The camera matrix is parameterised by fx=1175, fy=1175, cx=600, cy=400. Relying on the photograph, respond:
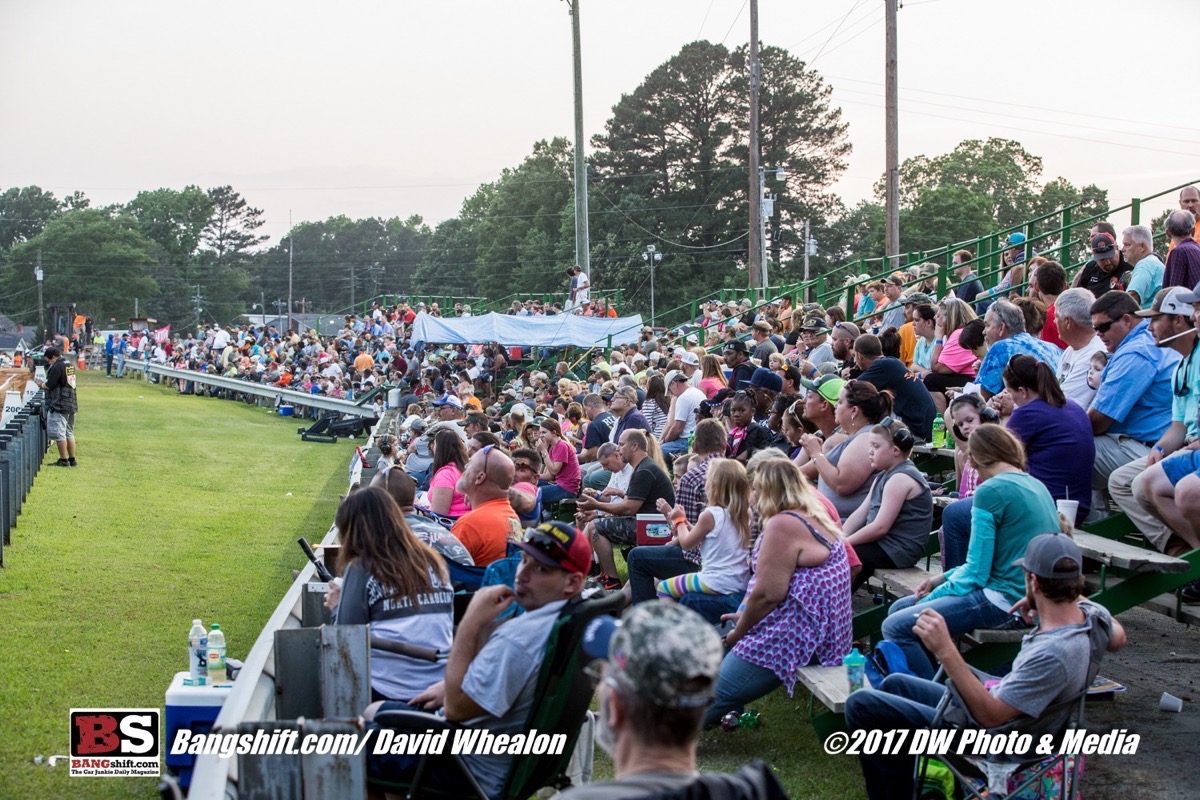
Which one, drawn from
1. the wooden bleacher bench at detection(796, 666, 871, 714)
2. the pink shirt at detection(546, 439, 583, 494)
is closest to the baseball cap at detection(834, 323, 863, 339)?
the pink shirt at detection(546, 439, 583, 494)

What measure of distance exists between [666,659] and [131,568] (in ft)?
38.9

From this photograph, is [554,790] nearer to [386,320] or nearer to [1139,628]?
[1139,628]

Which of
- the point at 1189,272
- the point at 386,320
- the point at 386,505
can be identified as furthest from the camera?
the point at 386,320

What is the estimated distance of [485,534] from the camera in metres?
7.42

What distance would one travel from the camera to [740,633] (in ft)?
21.3

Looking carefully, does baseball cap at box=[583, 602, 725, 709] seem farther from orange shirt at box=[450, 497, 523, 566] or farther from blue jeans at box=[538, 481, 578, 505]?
blue jeans at box=[538, 481, 578, 505]

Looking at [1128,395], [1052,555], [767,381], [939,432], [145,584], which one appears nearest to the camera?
[1052,555]

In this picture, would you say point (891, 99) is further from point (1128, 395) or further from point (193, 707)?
point (193, 707)

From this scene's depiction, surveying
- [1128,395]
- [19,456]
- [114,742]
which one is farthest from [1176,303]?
[19,456]

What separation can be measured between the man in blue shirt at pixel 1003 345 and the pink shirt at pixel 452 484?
4254 millimetres

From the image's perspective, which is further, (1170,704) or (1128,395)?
(1128,395)

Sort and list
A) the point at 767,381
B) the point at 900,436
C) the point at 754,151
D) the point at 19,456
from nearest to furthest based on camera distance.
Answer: the point at 900,436
the point at 767,381
the point at 19,456
the point at 754,151

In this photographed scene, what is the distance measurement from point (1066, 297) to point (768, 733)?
3.52m

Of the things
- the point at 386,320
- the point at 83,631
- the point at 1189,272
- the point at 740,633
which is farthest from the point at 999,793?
the point at 386,320
